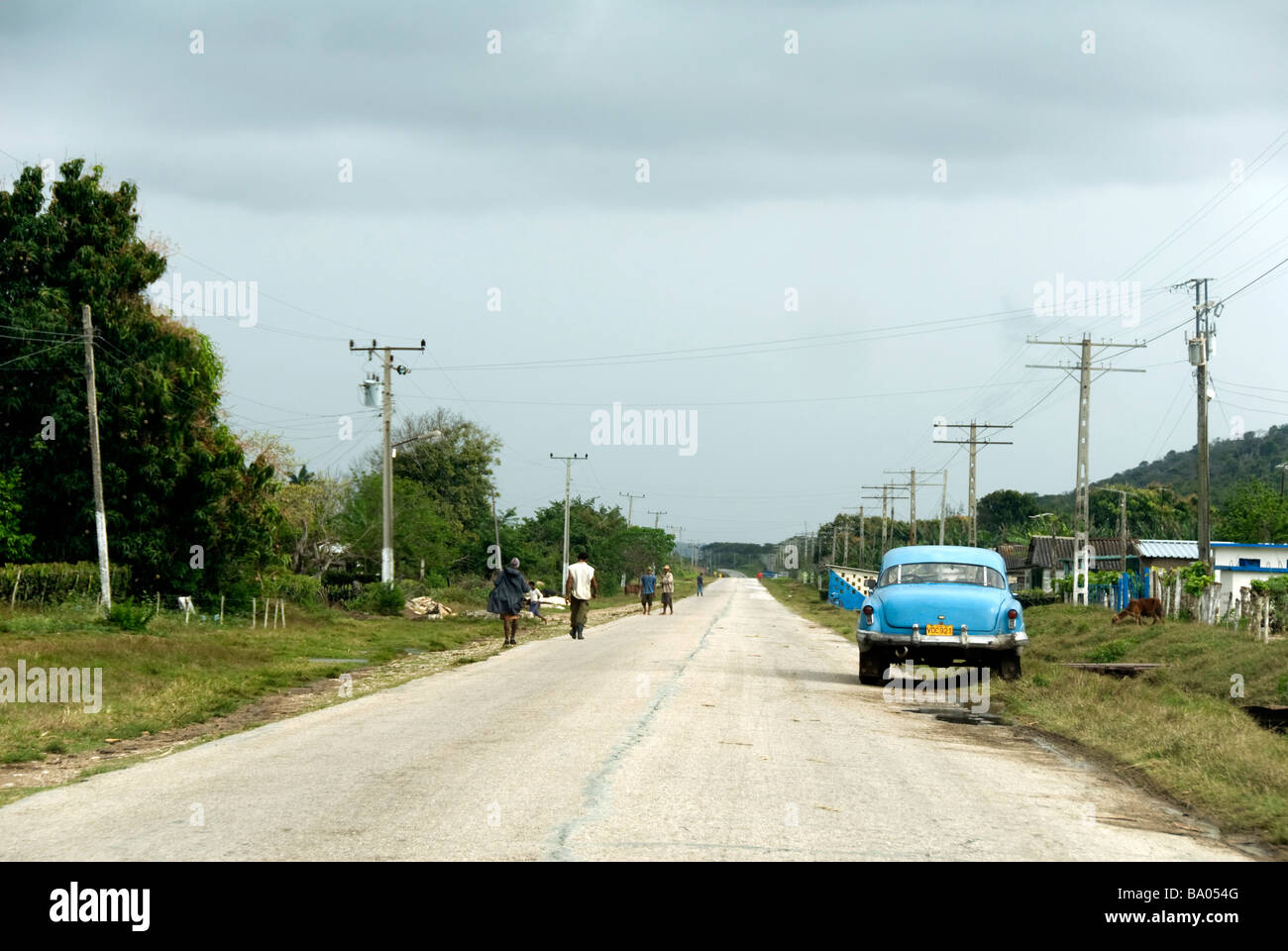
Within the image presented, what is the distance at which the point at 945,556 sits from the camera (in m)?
19.6

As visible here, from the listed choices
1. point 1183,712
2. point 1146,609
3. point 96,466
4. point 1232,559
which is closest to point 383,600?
point 96,466

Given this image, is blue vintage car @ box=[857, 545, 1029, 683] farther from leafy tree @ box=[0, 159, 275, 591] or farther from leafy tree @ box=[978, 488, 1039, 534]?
leafy tree @ box=[978, 488, 1039, 534]

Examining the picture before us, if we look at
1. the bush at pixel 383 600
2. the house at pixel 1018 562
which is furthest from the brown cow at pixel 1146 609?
the house at pixel 1018 562

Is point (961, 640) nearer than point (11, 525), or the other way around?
point (961, 640)

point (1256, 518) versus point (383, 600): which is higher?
point (1256, 518)

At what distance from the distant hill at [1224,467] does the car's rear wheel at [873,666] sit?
323ft

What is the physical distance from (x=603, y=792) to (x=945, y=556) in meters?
12.3

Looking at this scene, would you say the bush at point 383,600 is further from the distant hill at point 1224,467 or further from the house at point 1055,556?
the distant hill at point 1224,467

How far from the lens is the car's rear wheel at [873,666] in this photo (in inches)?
722

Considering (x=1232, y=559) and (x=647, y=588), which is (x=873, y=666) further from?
(x=1232, y=559)
